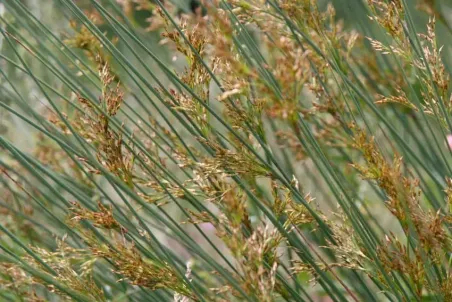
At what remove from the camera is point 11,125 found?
2.07m

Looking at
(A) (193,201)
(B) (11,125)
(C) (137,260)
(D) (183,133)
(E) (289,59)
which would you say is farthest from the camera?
(B) (11,125)

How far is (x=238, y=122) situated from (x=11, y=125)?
1.41 m

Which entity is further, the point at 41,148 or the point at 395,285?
the point at 41,148

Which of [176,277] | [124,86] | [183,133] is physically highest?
[124,86]

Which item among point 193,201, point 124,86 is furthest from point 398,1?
point 124,86

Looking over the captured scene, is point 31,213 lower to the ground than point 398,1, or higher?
lower

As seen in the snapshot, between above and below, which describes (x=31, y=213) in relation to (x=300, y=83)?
below

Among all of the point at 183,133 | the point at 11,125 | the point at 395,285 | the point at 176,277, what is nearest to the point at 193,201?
the point at 176,277

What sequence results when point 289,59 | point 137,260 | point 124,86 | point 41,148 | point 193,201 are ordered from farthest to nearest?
point 41,148 → point 124,86 → point 193,201 → point 137,260 → point 289,59

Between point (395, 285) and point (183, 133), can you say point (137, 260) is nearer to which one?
point (395, 285)

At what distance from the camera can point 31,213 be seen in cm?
141

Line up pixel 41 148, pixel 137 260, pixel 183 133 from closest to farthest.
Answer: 1. pixel 137 260
2. pixel 41 148
3. pixel 183 133

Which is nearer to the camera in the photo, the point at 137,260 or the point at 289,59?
the point at 289,59

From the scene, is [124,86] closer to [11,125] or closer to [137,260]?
[137,260]
